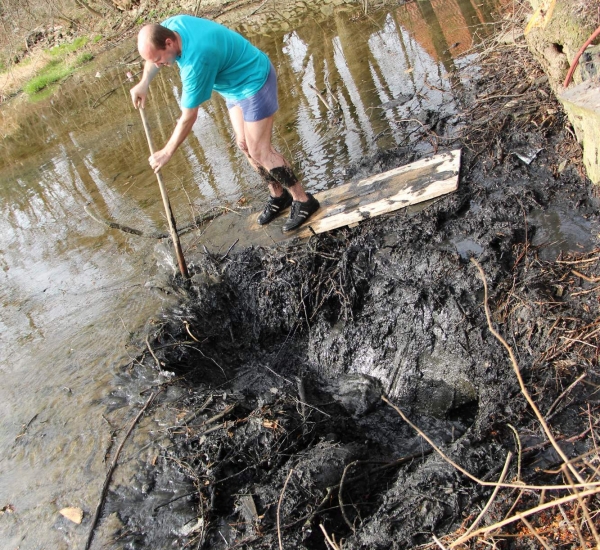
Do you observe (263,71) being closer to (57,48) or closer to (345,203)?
(345,203)

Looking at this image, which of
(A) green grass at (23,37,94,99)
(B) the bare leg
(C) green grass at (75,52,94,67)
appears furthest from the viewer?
(C) green grass at (75,52,94,67)

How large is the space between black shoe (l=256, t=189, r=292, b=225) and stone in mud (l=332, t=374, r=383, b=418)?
199cm

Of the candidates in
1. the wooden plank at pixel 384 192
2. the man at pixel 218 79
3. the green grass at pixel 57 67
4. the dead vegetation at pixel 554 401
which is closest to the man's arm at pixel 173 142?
the man at pixel 218 79

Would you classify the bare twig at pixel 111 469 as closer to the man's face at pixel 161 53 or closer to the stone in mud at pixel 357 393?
the stone in mud at pixel 357 393

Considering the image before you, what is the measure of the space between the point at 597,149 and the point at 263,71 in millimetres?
2941

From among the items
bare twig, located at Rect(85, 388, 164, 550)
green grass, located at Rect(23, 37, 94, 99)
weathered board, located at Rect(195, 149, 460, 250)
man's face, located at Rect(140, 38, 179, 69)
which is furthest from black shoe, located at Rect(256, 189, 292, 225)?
green grass, located at Rect(23, 37, 94, 99)

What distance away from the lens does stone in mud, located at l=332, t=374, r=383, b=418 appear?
4004 mm

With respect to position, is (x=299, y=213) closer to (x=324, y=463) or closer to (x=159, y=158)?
(x=159, y=158)

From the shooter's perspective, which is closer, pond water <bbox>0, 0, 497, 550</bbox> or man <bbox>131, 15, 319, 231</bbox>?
man <bbox>131, 15, 319, 231</bbox>

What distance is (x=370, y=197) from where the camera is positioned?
16.5 ft

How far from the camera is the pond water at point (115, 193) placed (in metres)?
3.89

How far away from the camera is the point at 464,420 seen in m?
3.67

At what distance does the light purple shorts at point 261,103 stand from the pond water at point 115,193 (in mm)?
1780

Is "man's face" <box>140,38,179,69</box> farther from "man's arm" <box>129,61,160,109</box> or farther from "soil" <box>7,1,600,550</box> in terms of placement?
"soil" <box>7,1,600,550</box>
